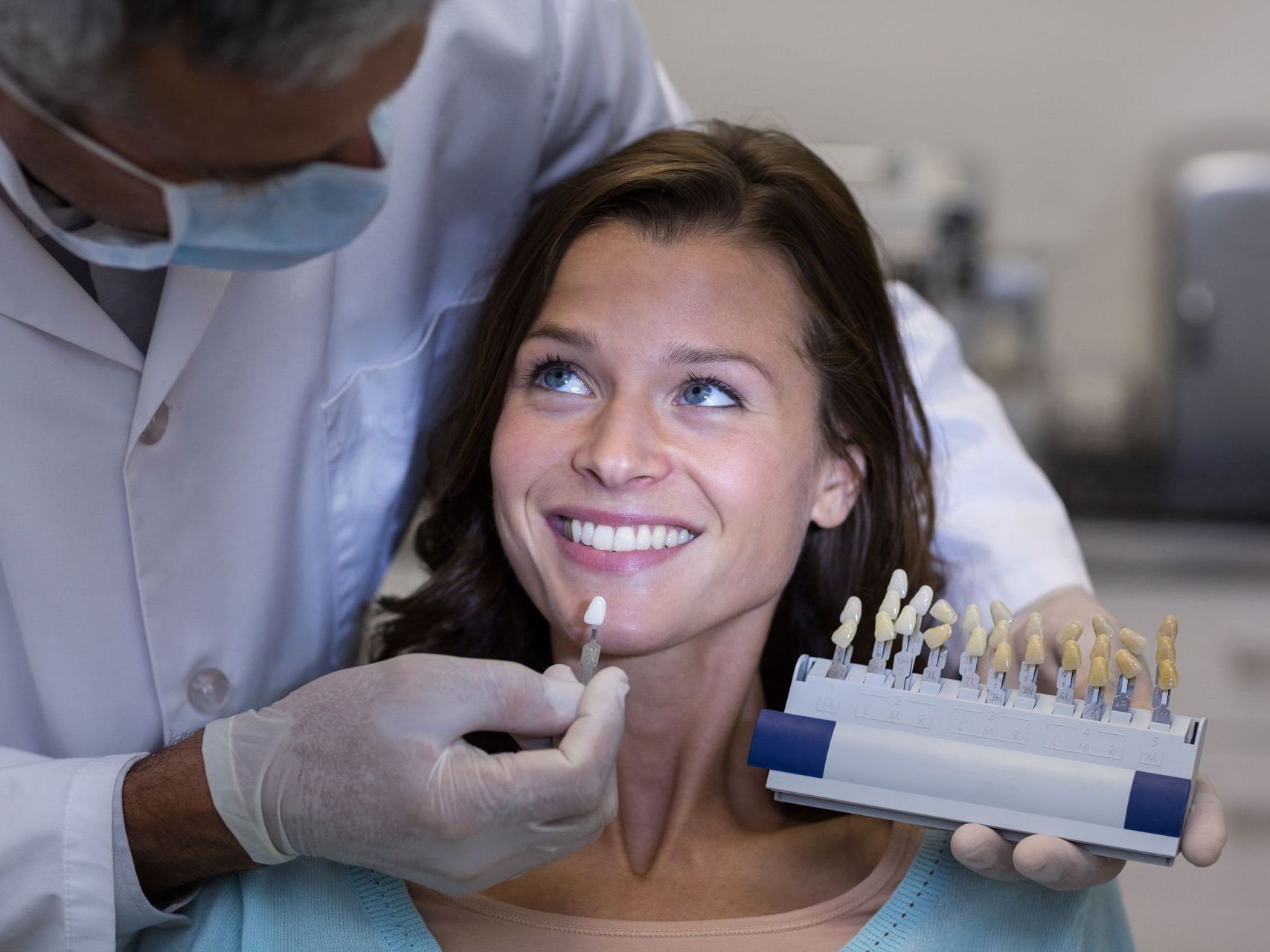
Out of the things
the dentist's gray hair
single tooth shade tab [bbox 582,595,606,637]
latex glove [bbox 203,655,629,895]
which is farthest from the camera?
single tooth shade tab [bbox 582,595,606,637]

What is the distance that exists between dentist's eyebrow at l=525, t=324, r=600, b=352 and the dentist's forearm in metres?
0.56

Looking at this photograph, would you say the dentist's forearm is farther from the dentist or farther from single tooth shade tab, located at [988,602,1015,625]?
single tooth shade tab, located at [988,602,1015,625]

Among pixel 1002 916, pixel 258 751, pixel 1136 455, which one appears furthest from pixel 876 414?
pixel 1136 455

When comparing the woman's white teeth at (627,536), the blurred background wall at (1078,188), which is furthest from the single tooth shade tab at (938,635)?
the blurred background wall at (1078,188)

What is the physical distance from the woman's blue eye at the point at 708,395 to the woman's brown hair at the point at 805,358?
0.43ft

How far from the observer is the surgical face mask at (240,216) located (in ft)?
3.05

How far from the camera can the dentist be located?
0.86 metres

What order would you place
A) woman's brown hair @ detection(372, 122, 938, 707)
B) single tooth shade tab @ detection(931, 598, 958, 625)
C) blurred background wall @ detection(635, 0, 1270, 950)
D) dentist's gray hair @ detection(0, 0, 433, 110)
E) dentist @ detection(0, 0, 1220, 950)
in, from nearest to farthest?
dentist's gray hair @ detection(0, 0, 433, 110), dentist @ detection(0, 0, 1220, 950), single tooth shade tab @ detection(931, 598, 958, 625), woman's brown hair @ detection(372, 122, 938, 707), blurred background wall @ detection(635, 0, 1270, 950)

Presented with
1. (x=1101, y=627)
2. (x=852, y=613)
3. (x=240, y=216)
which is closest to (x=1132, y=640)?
(x=1101, y=627)

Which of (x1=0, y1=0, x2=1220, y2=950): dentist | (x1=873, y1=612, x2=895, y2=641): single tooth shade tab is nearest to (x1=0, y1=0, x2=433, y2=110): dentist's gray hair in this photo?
(x1=0, y1=0, x2=1220, y2=950): dentist

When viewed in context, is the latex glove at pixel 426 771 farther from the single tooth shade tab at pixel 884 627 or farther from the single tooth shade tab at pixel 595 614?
the single tooth shade tab at pixel 884 627

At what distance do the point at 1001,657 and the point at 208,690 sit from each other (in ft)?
2.75

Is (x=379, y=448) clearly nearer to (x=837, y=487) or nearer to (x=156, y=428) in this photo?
(x=156, y=428)

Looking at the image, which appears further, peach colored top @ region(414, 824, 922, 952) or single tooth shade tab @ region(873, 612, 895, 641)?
peach colored top @ region(414, 824, 922, 952)
